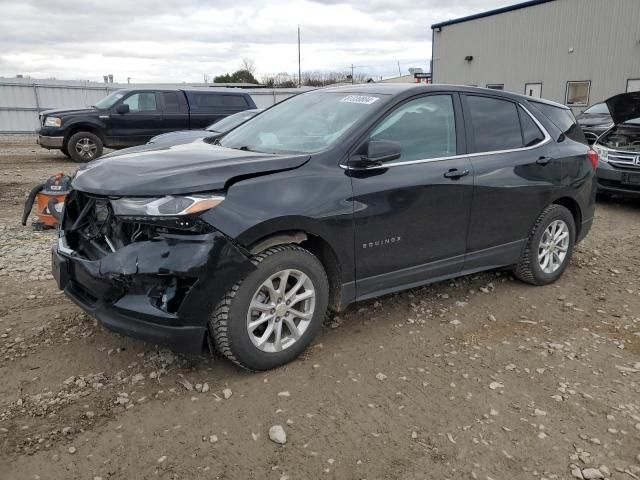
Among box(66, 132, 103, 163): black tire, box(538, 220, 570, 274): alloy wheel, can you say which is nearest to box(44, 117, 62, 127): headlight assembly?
box(66, 132, 103, 163): black tire

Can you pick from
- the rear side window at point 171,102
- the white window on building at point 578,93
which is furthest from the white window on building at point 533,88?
the rear side window at point 171,102

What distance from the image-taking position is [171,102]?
13500 mm

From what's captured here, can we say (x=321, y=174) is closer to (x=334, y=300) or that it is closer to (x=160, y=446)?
(x=334, y=300)

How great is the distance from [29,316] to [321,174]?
2.47 m

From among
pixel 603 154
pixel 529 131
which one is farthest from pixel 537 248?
pixel 603 154

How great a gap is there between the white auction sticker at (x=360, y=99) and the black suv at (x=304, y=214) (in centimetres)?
2

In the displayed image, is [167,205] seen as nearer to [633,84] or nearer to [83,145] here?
[83,145]

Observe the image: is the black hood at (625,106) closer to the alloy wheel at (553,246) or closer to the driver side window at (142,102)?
the alloy wheel at (553,246)

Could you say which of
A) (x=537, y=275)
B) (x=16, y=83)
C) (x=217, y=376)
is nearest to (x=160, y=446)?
(x=217, y=376)

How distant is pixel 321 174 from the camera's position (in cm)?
332

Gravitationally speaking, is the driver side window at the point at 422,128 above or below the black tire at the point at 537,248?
above

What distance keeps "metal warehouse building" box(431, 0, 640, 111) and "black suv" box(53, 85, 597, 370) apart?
65.7 ft

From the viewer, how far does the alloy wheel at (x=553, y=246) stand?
4793 millimetres

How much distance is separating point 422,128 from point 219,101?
11.1 m
